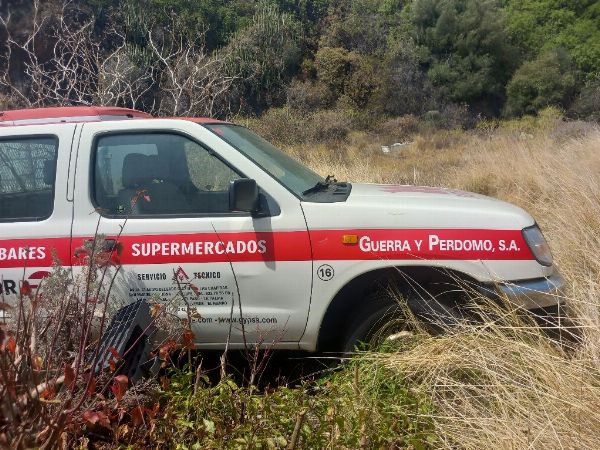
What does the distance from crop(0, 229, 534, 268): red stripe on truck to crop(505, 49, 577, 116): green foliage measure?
1206 inches

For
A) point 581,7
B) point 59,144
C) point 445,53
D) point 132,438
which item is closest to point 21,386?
point 132,438

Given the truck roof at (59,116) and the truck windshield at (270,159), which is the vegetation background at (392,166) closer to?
the truck windshield at (270,159)

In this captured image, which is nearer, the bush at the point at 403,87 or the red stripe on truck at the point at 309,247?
the red stripe on truck at the point at 309,247

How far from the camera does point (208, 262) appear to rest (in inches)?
147

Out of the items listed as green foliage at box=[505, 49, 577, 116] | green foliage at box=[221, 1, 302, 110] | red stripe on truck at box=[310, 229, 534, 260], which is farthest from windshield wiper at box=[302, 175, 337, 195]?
green foliage at box=[505, 49, 577, 116]

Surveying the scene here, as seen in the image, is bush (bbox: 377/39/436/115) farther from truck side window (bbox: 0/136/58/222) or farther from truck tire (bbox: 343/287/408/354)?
truck tire (bbox: 343/287/408/354)

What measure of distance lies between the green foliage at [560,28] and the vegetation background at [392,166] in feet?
1.02

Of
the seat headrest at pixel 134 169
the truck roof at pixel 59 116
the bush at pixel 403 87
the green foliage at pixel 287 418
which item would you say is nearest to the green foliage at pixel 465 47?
the bush at pixel 403 87

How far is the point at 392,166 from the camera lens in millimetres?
15367

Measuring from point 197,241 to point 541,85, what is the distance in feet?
103

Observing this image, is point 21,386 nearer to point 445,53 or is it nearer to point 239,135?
point 239,135

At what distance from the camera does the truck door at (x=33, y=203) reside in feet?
12.5

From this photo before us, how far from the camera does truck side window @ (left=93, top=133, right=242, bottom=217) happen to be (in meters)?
3.84

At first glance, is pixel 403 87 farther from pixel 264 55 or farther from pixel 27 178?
pixel 27 178
